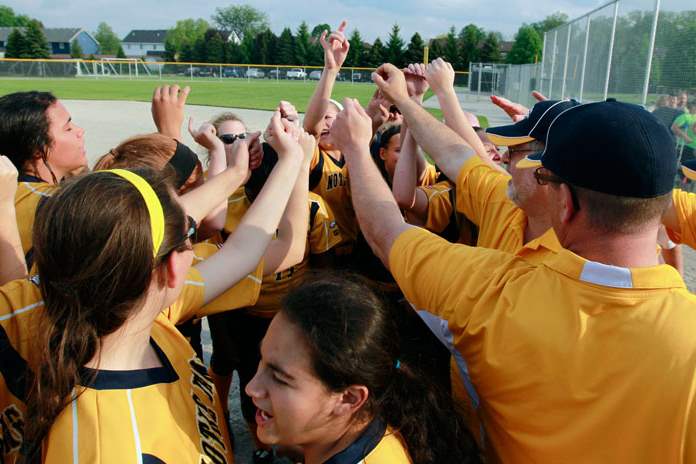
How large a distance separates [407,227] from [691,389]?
92 centimetres

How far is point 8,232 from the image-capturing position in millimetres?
1769

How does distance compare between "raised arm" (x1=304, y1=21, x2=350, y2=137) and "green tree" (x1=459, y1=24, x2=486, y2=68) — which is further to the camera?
"green tree" (x1=459, y1=24, x2=486, y2=68)

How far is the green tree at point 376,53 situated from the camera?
6209 centimetres

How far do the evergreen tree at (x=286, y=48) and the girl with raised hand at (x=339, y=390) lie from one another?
78.4 metres

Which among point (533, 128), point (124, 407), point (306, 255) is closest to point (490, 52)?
point (306, 255)

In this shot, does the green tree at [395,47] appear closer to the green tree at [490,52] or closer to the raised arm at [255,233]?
the green tree at [490,52]

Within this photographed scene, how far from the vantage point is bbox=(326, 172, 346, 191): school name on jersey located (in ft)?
12.1

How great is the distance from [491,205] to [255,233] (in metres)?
1.12

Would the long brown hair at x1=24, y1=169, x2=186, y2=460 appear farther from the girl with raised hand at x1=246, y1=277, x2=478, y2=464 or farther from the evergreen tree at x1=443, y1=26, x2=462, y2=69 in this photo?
the evergreen tree at x1=443, y1=26, x2=462, y2=69

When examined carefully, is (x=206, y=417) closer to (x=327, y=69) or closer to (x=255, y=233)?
(x=255, y=233)

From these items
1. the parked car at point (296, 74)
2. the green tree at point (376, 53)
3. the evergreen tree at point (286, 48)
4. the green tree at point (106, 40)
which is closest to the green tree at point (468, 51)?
the green tree at point (376, 53)

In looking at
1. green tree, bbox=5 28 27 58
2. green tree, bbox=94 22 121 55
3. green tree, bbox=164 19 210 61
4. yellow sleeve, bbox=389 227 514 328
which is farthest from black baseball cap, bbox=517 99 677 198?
green tree, bbox=94 22 121 55

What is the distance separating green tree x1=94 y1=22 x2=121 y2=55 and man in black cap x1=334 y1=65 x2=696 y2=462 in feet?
431

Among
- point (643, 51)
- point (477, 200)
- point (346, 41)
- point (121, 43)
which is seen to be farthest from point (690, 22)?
point (121, 43)
